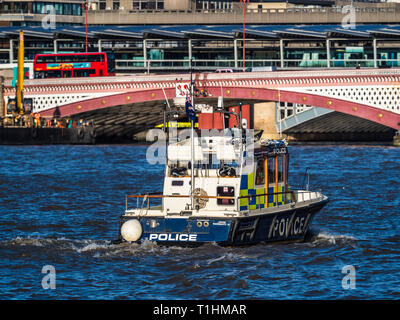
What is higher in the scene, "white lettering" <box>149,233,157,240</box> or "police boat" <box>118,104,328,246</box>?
"police boat" <box>118,104,328,246</box>

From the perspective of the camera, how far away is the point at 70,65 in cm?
10919

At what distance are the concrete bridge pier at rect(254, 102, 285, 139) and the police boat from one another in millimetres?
81455

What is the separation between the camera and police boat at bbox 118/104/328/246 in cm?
3005

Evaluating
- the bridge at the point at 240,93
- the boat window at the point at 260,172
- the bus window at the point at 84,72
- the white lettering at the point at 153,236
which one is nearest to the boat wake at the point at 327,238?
the boat window at the point at 260,172

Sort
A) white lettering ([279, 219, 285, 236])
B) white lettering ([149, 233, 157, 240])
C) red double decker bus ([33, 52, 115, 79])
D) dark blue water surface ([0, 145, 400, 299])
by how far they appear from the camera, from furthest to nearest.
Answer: red double decker bus ([33, 52, 115, 79])
white lettering ([279, 219, 285, 236])
white lettering ([149, 233, 157, 240])
dark blue water surface ([0, 145, 400, 299])

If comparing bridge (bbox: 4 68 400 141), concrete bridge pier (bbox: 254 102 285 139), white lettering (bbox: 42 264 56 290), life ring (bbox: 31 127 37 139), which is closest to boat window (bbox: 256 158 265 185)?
white lettering (bbox: 42 264 56 290)

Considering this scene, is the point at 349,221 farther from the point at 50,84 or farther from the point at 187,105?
the point at 50,84

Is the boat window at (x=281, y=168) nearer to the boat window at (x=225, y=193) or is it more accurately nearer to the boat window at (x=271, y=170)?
the boat window at (x=271, y=170)

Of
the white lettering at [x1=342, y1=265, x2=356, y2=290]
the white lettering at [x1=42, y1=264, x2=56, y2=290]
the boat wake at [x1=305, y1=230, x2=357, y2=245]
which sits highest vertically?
the white lettering at [x1=42, y1=264, x2=56, y2=290]

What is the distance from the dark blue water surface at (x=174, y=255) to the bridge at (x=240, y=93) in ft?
127

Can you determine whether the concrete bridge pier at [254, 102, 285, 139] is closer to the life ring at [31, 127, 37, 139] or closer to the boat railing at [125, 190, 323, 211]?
the life ring at [31, 127, 37, 139]

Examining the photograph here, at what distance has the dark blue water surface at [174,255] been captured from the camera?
2689 cm

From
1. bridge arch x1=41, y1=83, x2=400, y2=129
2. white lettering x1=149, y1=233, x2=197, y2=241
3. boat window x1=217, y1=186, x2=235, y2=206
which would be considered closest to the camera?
white lettering x1=149, y1=233, x2=197, y2=241

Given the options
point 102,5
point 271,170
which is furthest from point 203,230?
point 102,5
